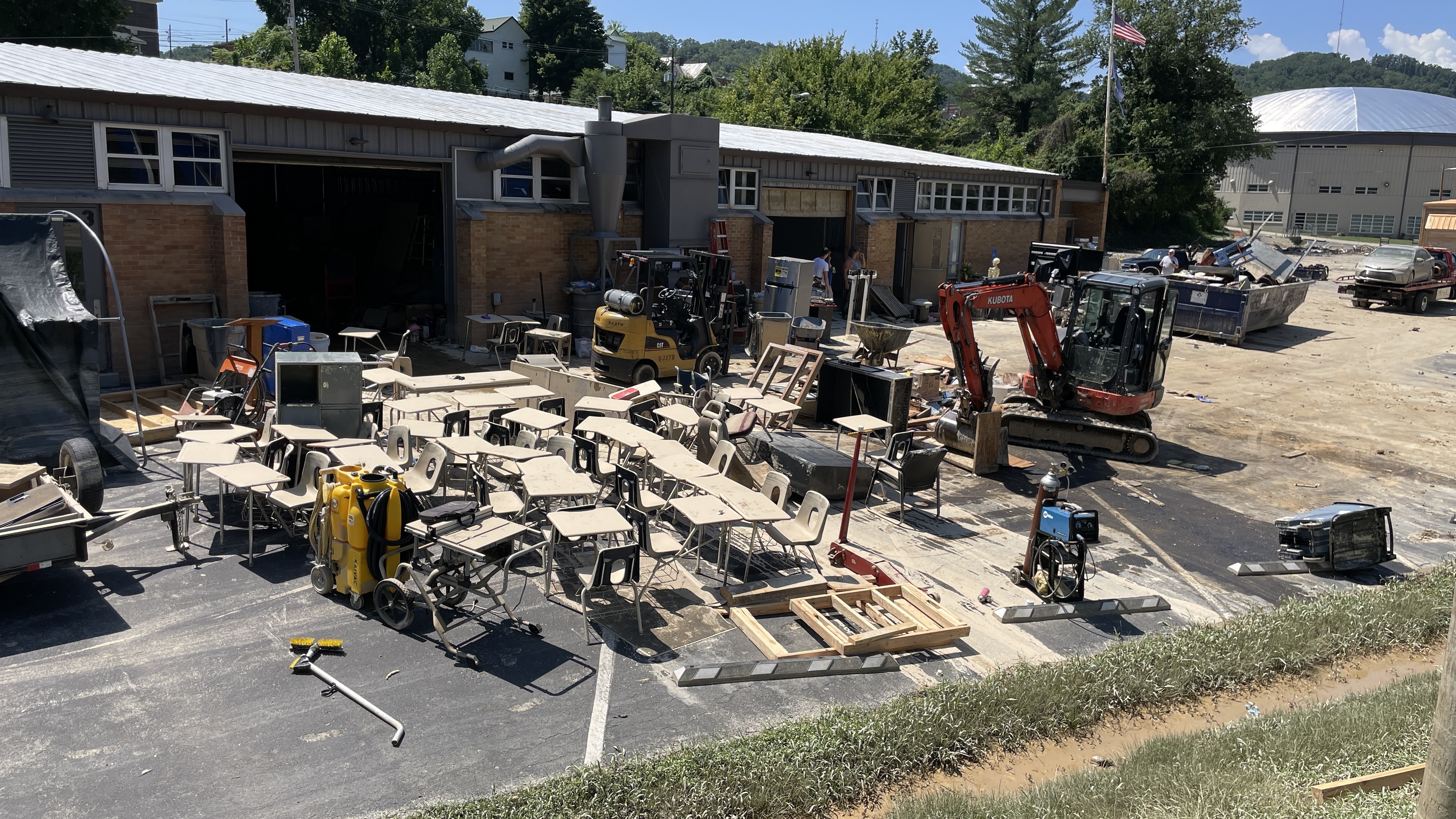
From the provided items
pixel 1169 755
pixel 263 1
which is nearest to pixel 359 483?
pixel 1169 755

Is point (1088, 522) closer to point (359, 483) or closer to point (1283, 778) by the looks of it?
point (1283, 778)

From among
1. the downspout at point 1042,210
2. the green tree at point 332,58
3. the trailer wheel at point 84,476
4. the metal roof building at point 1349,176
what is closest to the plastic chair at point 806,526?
the trailer wheel at point 84,476

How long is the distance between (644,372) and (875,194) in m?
14.6

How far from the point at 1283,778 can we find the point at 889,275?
78.1 feet

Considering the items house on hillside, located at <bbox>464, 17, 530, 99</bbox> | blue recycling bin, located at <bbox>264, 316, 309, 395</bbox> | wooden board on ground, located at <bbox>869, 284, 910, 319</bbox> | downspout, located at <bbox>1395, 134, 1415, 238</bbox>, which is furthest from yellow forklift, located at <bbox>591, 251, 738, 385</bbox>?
house on hillside, located at <bbox>464, 17, 530, 99</bbox>

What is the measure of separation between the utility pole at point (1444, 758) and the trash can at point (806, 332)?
1436 centimetres

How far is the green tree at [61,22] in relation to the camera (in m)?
33.7

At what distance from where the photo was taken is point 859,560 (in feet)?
30.9

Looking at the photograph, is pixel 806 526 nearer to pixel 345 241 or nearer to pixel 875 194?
pixel 345 241

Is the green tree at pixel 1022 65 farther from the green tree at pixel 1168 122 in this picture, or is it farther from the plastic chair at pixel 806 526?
the plastic chair at pixel 806 526

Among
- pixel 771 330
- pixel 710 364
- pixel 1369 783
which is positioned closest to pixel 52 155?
pixel 710 364

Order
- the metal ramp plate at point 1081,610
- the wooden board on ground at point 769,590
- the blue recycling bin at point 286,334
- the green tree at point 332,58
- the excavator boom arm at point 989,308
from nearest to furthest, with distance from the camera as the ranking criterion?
1. the wooden board on ground at point 769,590
2. the metal ramp plate at point 1081,610
3. the excavator boom arm at point 989,308
4. the blue recycling bin at point 286,334
5. the green tree at point 332,58

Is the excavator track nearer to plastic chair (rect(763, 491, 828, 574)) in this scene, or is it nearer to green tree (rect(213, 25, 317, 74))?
plastic chair (rect(763, 491, 828, 574))

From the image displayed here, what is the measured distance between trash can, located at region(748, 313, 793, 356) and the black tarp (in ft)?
35.1
